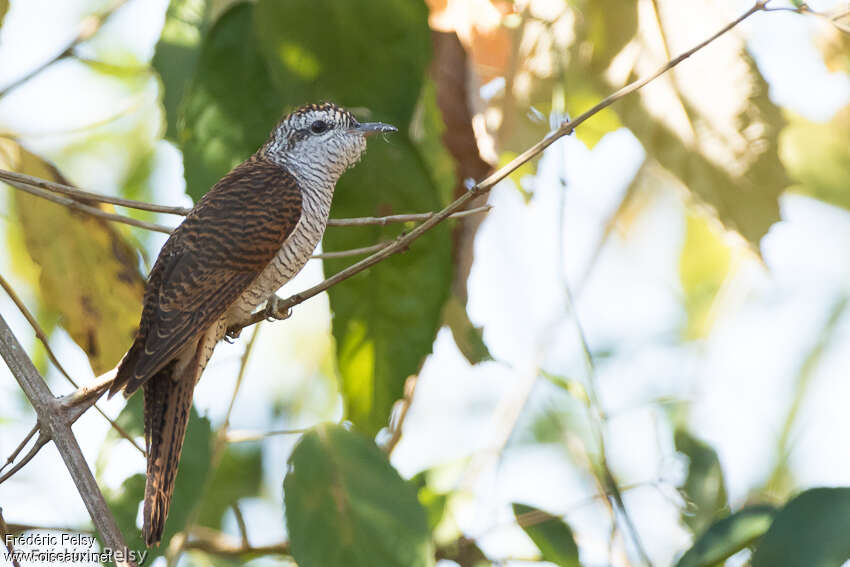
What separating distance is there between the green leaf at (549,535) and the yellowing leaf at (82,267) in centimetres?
114

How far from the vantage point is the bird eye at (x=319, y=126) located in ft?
10.7

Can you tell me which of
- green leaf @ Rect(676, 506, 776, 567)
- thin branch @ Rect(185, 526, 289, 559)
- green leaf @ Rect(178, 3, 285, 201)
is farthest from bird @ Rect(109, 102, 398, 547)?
green leaf @ Rect(676, 506, 776, 567)

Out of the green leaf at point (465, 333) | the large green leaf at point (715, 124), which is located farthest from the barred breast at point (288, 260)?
the large green leaf at point (715, 124)

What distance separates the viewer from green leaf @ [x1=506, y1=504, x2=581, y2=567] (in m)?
2.71

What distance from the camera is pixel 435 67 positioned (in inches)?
113

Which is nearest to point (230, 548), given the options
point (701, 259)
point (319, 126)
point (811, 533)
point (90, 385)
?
point (90, 385)

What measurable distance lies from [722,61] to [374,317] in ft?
3.39

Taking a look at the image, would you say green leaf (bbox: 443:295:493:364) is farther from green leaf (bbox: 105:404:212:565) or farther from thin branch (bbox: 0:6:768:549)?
thin branch (bbox: 0:6:768:549)

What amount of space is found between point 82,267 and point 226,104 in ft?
1.80

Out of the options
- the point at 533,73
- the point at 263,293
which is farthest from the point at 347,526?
the point at 533,73

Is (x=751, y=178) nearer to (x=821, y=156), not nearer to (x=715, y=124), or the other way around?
(x=715, y=124)

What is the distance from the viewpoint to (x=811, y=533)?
2176 mm

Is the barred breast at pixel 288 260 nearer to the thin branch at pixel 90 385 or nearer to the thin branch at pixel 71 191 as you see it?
the thin branch at pixel 71 191

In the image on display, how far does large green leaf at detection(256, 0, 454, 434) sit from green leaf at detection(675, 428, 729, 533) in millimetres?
974
